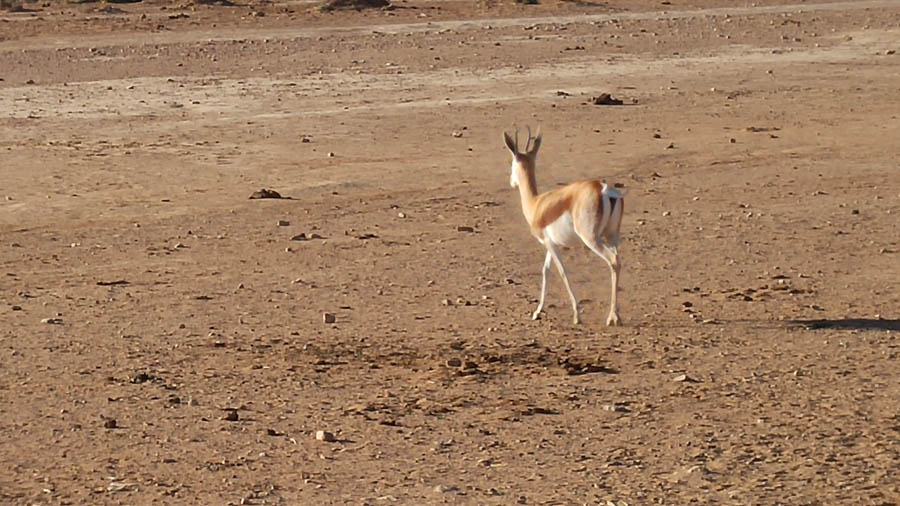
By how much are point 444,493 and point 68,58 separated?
1971cm

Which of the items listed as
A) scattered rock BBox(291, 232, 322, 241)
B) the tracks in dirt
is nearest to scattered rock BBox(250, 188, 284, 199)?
scattered rock BBox(291, 232, 322, 241)

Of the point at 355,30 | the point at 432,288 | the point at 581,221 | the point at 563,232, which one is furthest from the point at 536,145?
the point at 355,30

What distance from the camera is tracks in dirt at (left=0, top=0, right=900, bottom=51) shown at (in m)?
28.1

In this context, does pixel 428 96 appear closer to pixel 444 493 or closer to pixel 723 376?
pixel 723 376

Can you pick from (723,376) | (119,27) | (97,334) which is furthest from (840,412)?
(119,27)

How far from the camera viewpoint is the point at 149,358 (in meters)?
9.51

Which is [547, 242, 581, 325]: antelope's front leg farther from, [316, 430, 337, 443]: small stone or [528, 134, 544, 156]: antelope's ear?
[316, 430, 337, 443]: small stone

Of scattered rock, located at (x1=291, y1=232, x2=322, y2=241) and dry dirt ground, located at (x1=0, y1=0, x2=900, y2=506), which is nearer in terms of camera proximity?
dry dirt ground, located at (x1=0, y1=0, x2=900, y2=506)

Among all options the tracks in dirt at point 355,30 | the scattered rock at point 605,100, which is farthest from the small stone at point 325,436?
the tracks in dirt at point 355,30

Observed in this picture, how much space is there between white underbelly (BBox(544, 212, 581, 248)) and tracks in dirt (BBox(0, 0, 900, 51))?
727 inches

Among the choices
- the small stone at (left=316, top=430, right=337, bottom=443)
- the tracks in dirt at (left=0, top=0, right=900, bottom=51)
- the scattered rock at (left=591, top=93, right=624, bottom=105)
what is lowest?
the tracks in dirt at (left=0, top=0, right=900, bottom=51)

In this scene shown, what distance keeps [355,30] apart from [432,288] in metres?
19.8

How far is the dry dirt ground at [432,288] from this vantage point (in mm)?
7609

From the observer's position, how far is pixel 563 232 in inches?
398
